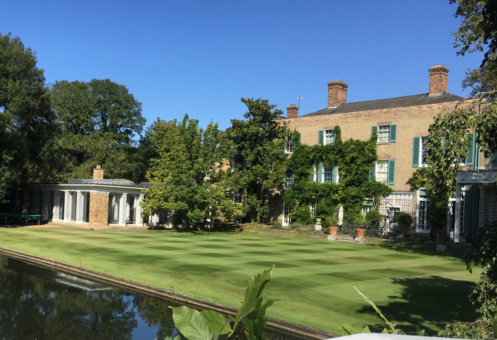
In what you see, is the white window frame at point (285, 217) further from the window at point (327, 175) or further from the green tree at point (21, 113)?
the green tree at point (21, 113)

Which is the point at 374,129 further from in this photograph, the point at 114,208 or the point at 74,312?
the point at 74,312

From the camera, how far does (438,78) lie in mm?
30781

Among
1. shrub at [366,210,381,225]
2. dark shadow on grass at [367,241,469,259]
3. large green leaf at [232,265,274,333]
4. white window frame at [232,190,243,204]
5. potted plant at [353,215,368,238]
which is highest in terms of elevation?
large green leaf at [232,265,274,333]

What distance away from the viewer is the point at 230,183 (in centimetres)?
3316

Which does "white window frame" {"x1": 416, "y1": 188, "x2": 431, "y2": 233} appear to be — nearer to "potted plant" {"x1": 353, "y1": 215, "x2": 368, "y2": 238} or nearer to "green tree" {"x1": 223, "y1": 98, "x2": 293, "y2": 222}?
"potted plant" {"x1": 353, "y1": 215, "x2": 368, "y2": 238}

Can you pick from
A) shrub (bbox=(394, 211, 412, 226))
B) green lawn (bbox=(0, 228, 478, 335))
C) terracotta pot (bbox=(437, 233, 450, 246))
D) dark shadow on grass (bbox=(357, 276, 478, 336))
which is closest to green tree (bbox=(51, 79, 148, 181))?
green lawn (bbox=(0, 228, 478, 335))

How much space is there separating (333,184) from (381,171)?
3.36 meters

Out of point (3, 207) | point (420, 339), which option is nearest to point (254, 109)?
point (3, 207)

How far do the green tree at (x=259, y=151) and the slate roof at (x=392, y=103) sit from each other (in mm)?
3578

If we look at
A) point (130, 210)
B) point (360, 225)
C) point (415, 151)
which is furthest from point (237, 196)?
point (415, 151)

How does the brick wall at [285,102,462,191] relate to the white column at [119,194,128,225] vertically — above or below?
above

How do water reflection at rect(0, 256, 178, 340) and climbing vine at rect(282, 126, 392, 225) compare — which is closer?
water reflection at rect(0, 256, 178, 340)

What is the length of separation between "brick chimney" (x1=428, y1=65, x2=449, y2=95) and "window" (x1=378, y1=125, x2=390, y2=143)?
412 cm

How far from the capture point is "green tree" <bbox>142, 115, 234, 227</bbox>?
103ft
